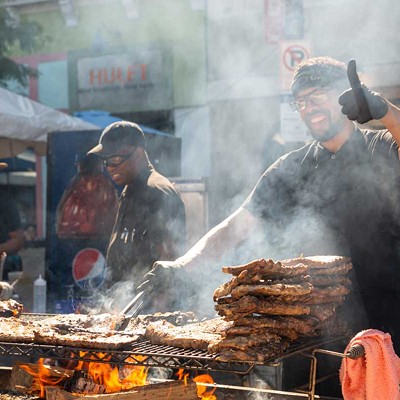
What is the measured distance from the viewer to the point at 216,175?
46.2 feet

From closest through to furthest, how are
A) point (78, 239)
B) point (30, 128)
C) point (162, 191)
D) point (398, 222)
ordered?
point (398, 222) → point (162, 191) → point (78, 239) → point (30, 128)

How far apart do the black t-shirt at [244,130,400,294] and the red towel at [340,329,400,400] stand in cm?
77

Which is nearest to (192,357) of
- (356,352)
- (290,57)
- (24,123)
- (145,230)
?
(356,352)

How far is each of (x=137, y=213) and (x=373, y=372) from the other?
291cm

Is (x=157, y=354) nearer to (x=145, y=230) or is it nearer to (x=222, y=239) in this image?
(x=222, y=239)

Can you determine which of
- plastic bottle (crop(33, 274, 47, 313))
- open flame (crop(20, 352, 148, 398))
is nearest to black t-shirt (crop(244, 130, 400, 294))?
open flame (crop(20, 352, 148, 398))

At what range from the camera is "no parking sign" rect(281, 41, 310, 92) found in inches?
281

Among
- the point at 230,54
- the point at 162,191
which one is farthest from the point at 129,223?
the point at 230,54

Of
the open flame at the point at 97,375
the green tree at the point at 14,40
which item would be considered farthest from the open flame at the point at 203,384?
the green tree at the point at 14,40

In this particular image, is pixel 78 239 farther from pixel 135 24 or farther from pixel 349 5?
pixel 135 24

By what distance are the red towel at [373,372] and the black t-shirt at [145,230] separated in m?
2.60

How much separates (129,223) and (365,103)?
298 centimetres

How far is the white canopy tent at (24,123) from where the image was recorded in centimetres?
858

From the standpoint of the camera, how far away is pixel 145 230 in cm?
550
